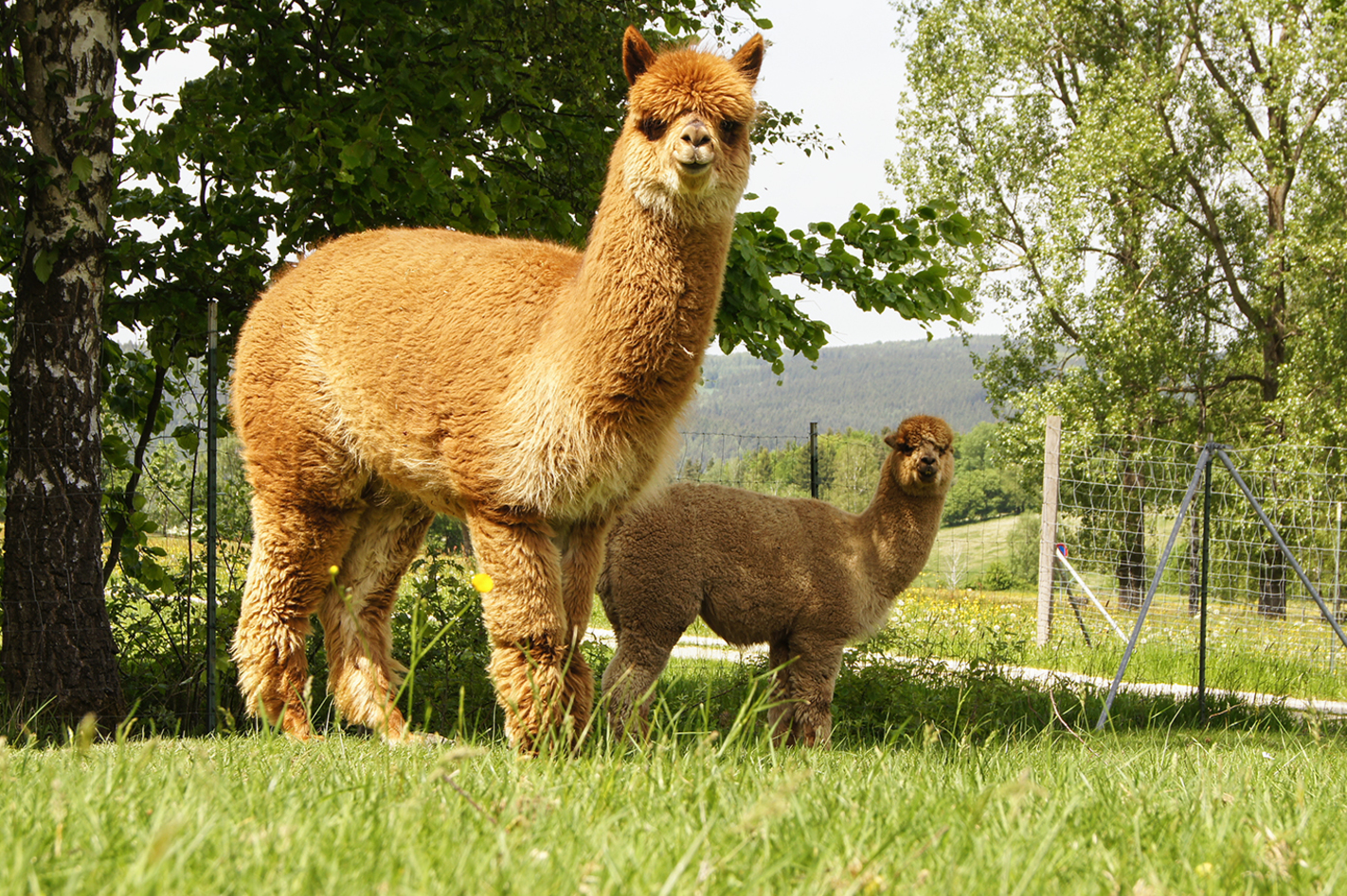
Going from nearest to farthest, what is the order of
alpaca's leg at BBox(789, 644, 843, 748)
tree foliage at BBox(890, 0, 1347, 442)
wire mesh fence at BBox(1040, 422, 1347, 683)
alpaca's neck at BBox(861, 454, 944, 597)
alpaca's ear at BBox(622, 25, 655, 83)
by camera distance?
alpaca's ear at BBox(622, 25, 655, 83)
alpaca's leg at BBox(789, 644, 843, 748)
alpaca's neck at BBox(861, 454, 944, 597)
wire mesh fence at BBox(1040, 422, 1347, 683)
tree foliage at BBox(890, 0, 1347, 442)

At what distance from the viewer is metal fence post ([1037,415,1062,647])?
10.0 meters

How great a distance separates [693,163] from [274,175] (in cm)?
383

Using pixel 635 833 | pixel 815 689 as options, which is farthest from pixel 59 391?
pixel 635 833

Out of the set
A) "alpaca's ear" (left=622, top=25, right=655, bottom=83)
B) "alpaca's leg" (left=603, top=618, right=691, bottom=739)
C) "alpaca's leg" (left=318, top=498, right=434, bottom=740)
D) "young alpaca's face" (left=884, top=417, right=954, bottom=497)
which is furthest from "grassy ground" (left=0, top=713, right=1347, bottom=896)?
"young alpaca's face" (left=884, top=417, right=954, bottom=497)

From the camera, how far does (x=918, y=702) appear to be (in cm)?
652

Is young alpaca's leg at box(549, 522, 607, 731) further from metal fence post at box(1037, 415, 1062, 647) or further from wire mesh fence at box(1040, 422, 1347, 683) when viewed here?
metal fence post at box(1037, 415, 1062, 647)

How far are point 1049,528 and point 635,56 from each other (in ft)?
25.1

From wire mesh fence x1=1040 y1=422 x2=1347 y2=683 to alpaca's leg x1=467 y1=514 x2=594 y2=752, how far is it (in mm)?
4649

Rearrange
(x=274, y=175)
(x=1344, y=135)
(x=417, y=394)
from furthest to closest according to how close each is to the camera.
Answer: (x=1344, y=135) → (x=274, y=175) → (x=417, y=394)

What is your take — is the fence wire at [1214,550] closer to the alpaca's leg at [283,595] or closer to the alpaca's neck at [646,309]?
the alpaca's neck at [646,309]

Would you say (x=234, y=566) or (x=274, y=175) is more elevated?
(x=274, y=175)

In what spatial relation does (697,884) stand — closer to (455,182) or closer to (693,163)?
(693,163)

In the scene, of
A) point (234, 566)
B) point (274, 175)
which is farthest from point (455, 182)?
point (234, 566)

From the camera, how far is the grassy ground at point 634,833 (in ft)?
4.64
